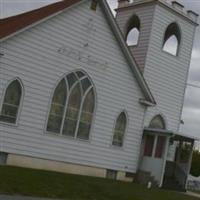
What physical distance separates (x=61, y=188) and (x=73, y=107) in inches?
285

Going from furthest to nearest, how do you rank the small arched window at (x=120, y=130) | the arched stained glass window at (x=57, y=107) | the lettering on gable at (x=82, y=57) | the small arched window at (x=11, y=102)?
the small arched window at (x=120, y=130) → the lettering on gable at (x=82, y=57) → the arched stained glass window at (x=57, y=107) → the small arched window at (x=11, y=102)

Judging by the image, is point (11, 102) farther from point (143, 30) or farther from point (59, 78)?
point (143, 30)

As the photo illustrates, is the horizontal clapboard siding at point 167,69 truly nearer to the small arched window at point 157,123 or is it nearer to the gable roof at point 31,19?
the small arched window at point 157,123

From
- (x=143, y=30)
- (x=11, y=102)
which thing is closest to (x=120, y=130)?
(x=143, y=30)

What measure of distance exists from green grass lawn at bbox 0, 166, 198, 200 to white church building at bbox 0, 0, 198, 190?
287cm

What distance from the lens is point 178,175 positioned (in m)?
33.1

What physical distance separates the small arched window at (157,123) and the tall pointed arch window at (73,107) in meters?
5.84

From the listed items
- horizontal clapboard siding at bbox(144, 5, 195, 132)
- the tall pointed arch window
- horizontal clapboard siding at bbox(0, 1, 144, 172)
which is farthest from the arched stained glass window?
horizontal clapboard siding at bbox(144, 5, 195, 132)

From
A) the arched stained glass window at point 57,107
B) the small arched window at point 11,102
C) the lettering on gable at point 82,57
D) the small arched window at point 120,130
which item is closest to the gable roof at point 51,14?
the small arched window at point 120,130

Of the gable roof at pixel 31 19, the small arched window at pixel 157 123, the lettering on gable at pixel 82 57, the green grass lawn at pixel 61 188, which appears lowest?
the green grass lawn at pixel 61 188

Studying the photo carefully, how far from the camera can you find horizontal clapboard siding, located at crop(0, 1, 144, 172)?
23.9 m

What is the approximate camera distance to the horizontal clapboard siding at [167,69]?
32000 millimetres

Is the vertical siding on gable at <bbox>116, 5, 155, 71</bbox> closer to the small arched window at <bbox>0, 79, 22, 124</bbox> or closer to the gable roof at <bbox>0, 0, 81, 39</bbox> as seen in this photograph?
the gable roof at <bbox>0, 0, 81, 39</bbox>

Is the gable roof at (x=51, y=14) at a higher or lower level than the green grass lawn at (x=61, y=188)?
higher
